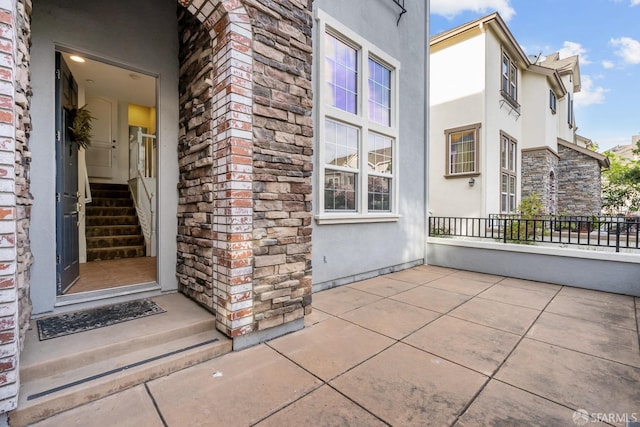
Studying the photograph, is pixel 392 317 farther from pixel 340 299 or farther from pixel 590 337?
pixel 590 337

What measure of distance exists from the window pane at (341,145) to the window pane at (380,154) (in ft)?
1.24

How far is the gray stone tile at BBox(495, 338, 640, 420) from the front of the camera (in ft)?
5.73

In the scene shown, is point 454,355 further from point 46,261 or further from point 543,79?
point 543,79

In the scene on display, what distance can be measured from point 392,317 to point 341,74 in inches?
138

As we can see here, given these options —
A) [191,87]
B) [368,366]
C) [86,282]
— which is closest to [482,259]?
[368,366]

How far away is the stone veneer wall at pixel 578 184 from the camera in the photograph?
1179 cm

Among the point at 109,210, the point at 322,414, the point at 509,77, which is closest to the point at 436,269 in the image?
the point at 322,414

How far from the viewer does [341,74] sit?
4309 mm

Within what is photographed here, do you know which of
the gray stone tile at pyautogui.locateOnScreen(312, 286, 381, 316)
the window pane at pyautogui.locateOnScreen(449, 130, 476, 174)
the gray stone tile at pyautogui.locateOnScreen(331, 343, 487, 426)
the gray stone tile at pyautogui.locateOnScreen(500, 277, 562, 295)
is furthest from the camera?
the window pane at pyautogui.locateOnScreen(449, 130, 476, 174)

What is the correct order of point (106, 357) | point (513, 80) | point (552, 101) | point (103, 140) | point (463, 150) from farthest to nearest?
point (552, 101) → point (513, 80) → point (463, 150) → point (103, 140) → point (106, 357)

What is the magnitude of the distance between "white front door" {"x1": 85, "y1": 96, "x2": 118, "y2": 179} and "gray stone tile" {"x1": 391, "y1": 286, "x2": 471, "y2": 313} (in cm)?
720

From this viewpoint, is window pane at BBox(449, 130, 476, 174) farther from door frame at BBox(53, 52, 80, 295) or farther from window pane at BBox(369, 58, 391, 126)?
door frame at BBox(53, 52, 80, 295)

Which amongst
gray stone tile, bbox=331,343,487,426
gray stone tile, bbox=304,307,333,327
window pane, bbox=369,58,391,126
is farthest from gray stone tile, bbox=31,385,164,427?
window pane, bbox=369,58,391,126

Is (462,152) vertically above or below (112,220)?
above
